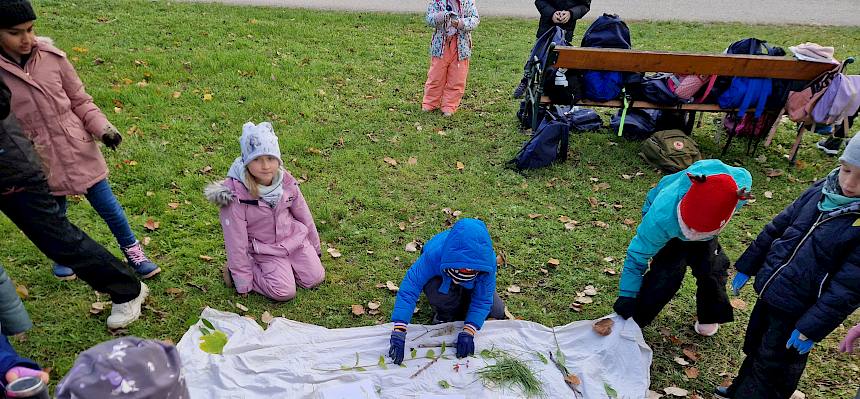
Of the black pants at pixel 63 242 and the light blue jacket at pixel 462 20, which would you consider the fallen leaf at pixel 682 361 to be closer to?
the black pants at pixel 63 242

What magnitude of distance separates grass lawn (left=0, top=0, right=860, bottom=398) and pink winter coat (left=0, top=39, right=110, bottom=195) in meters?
0.97

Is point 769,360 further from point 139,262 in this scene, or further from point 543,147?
point 139,262

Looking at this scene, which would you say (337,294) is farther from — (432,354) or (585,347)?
(585,347)

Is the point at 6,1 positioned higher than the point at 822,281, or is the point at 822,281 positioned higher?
the point at 6,1

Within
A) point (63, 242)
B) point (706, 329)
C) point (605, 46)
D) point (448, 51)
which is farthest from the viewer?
point (448, 51)

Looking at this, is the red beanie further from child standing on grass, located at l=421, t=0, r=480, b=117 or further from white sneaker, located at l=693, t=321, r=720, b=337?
child standing on grass, located at l=421, t=0, r=480, b=117

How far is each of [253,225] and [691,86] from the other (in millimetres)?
4717

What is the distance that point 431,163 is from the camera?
19.4 feet

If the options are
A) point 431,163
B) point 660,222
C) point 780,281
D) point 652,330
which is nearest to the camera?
point 780,281

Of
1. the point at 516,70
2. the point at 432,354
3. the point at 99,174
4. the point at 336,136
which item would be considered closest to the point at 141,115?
the point at 336,136

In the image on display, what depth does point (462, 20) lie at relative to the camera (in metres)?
6.34

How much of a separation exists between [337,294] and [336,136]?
251 centimetres

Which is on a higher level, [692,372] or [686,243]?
[686,243]

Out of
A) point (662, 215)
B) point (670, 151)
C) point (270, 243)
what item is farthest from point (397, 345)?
point (670, 151)
